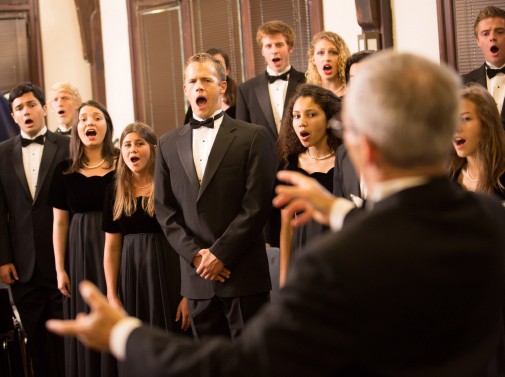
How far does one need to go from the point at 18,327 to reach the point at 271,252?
1.54 metres

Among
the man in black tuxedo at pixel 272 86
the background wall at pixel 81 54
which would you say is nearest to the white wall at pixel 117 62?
the background wall at pixel 81 54

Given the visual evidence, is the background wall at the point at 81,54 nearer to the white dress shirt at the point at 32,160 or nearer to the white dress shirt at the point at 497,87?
the white dress shirt at the point at 32,160

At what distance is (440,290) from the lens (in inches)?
48.9

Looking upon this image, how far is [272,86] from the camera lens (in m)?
4.86

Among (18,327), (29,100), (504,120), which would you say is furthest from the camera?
(29,100)

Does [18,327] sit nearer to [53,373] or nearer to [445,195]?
[53,373]

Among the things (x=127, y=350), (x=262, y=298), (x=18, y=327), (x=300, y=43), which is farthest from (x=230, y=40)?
(x=127, y=350)

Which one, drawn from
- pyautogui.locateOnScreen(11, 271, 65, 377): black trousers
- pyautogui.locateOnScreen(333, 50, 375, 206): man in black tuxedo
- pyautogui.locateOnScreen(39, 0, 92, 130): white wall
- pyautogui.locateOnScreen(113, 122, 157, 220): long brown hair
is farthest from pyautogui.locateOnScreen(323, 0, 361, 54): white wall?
pyautogui.locateOnScreen(39, 0, 92, 130): white wall

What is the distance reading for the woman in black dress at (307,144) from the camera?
11.6 feet

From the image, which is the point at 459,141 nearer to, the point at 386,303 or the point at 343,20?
the point at 386,303

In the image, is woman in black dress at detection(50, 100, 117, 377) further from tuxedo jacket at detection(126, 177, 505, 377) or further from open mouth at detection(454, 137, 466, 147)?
tuxedo jacket at detection(126, 177, 505, 377)

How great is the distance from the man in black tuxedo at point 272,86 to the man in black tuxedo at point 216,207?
1132 millimetres

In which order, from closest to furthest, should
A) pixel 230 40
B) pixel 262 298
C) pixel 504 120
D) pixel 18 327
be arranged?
pixel 262 298
pixel 504 120
pixel 18 327
pixel 230 40

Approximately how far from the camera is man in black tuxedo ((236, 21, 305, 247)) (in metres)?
4.76
